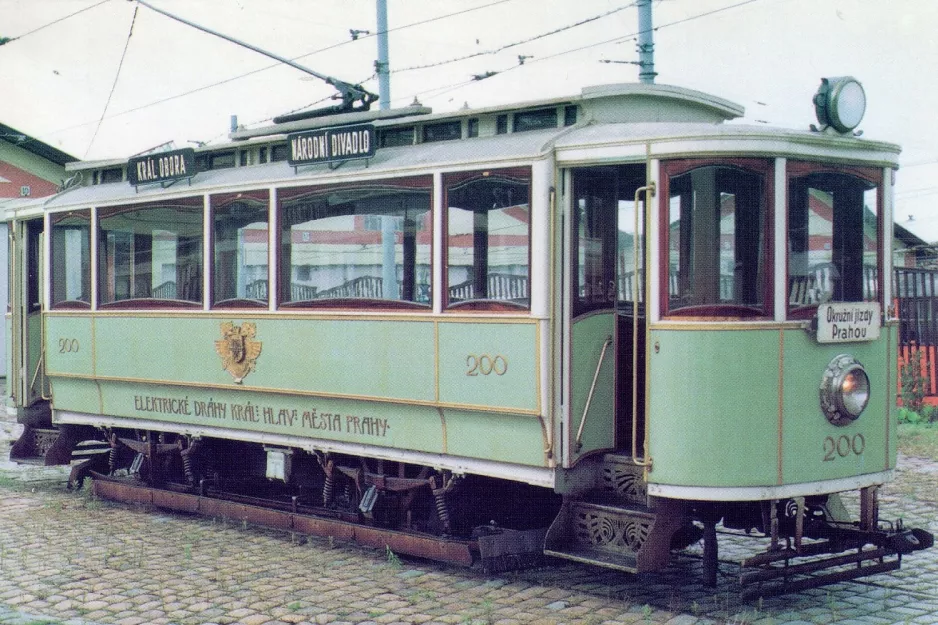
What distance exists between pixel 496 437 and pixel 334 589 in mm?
1412

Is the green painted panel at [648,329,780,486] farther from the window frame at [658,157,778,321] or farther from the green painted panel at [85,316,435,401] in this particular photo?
the green painted panel at [85,316,435,401]

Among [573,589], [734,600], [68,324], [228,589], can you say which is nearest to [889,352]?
[734,600]

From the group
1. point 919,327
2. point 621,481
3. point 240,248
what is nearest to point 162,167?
point 240,248

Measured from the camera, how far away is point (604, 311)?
7.70 metres

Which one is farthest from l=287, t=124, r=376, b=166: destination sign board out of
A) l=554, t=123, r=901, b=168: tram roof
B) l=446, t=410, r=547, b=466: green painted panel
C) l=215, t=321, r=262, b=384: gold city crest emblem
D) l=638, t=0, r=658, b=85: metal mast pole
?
l=638, t=0, r=658, b=85: metal mast pole

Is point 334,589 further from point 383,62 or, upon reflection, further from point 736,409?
point 383,62

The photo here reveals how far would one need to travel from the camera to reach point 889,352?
7527 mm

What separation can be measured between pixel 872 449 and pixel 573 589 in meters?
2.03

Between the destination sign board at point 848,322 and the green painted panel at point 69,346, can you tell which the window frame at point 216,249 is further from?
the destination sign board at point 848,322

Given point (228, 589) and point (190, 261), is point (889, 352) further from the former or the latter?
point (190, 261)

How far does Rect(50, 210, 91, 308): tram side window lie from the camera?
11.3 meters

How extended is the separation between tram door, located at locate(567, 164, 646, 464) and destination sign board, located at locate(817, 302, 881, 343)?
1.13 metres

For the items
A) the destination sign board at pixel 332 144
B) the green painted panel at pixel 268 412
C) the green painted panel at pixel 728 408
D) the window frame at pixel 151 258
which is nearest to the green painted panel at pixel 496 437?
the green painted panel at pixel 268 412

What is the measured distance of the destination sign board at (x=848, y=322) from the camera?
7027 mm
